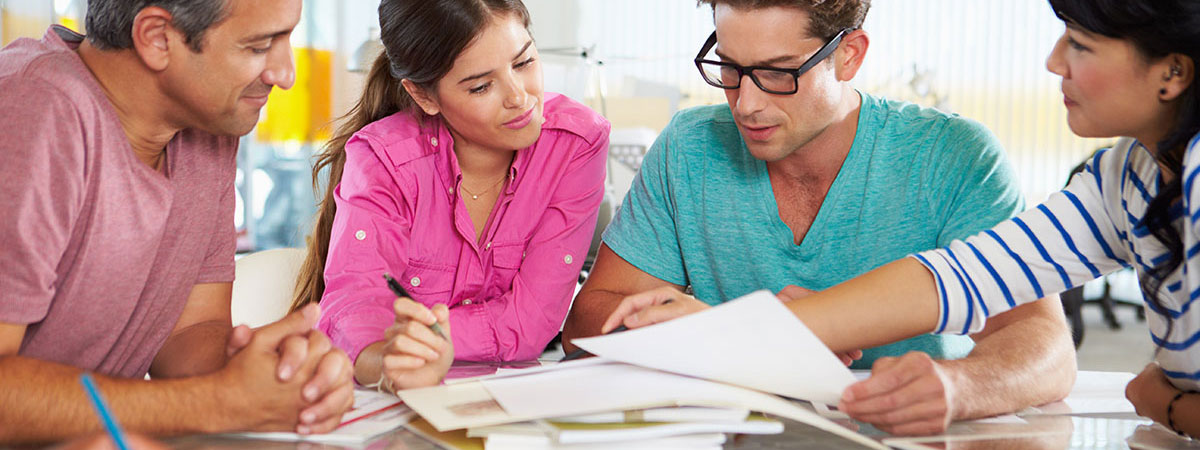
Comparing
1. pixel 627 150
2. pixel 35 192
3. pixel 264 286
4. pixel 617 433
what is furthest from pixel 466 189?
pixel 627 150

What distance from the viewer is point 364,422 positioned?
1016mm

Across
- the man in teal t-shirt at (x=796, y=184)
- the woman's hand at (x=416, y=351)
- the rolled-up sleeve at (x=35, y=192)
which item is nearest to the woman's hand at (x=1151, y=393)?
the man in teal t-shirt at (x=796, y=184)

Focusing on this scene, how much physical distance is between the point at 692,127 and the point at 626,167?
247cm

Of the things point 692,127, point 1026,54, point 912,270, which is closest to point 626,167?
Result: point 692,127

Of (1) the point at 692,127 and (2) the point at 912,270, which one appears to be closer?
Result: (2) the point at 912,270

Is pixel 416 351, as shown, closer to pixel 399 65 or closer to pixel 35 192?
pixel 35 192

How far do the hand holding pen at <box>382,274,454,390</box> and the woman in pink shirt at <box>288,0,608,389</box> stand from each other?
0.31 metres

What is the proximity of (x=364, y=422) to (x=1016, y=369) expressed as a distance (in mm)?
750

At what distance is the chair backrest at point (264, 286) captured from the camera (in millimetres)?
1795

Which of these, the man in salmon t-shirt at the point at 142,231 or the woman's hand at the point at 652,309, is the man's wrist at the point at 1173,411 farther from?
the man in salmon t-shirt at the point at 142,231

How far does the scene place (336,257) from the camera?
1511 millimetres

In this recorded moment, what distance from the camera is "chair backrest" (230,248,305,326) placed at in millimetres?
1795

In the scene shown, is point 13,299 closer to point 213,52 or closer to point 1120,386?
point 213,52

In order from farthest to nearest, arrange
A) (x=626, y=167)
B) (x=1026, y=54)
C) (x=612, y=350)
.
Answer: (x=1026, y=54), (x=626, y=167), (x=612, y=350)
